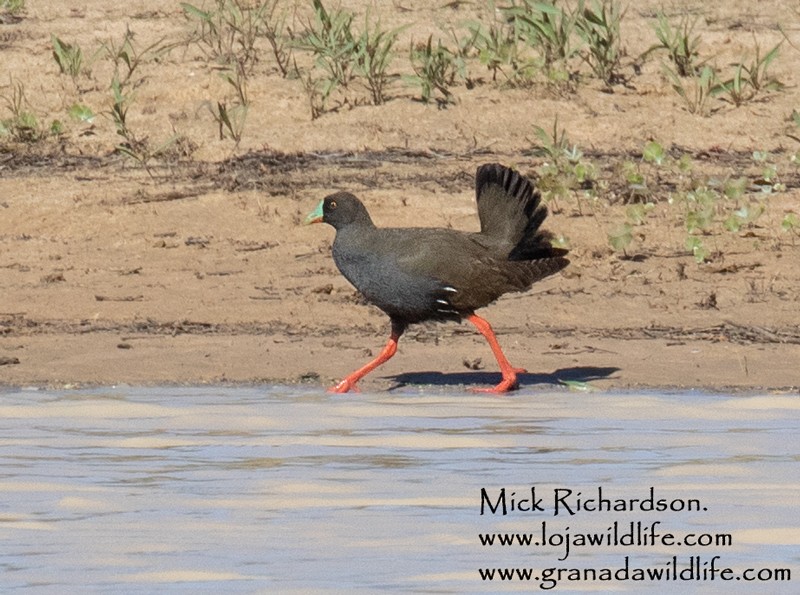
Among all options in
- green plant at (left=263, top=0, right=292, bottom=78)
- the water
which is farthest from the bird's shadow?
green plant at (left=263, top=0, right=292, bottom=78)

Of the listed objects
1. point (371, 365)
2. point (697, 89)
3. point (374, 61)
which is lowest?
point (371, 365)

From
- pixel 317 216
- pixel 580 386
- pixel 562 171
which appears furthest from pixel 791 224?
pixel 317 216

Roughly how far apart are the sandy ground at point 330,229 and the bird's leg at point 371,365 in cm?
23

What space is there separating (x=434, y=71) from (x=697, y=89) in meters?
1.75

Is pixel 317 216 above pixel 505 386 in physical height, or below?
above

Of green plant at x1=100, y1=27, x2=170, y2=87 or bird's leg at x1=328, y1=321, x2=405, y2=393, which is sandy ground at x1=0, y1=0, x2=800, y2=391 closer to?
green plant at x1=100, y1=27, x2=170, y2=87

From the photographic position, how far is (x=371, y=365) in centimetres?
917

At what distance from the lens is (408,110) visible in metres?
12.9

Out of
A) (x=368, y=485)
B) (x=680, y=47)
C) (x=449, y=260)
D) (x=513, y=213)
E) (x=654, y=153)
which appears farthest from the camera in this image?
(x=680, y=47)

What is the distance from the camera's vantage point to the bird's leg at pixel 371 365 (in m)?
9.15

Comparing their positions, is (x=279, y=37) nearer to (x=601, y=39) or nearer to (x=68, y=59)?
(x=68, y=59)

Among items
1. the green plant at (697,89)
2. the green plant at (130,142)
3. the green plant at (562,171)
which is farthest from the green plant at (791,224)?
the green plant at (130,142)

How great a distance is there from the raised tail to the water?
79 centimetres

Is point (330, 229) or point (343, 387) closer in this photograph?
point (343, 387)
